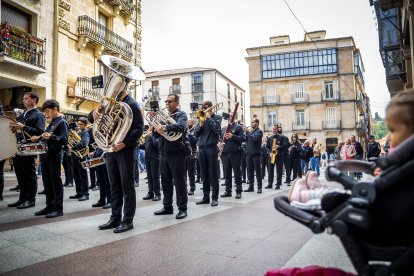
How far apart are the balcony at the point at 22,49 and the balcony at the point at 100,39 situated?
2502 mm

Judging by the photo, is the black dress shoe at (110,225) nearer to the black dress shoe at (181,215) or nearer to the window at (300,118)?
the black dress shoe at (181,215)

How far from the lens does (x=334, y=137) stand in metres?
36.7

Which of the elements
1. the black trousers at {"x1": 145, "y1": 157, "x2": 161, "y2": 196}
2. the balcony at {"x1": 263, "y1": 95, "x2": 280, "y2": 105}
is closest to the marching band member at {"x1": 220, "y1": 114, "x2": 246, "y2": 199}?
the black trousers at {"x1": 145, "y1": 157, "x2": 161, "y2": 196}

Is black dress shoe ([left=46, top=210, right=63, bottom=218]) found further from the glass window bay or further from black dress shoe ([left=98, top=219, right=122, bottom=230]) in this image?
the glass window bay

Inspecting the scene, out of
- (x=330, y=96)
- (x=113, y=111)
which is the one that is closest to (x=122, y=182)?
(x=113, y=111)

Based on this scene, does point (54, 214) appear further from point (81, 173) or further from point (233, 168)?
point (233, 168)

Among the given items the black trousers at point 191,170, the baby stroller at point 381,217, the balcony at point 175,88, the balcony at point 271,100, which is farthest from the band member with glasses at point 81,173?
the balcony at point 175,88

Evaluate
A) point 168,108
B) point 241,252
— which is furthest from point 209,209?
point 241,252

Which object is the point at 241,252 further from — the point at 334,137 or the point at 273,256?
the point at 334,137

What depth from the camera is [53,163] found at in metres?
5.18

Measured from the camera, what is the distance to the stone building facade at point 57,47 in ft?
44.0

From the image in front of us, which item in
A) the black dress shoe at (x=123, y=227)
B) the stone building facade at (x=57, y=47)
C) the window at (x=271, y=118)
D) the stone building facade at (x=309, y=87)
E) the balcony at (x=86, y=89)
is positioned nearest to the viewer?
the black dress shoe at (x=123, y=227)

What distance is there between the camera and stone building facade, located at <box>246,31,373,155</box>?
36625 mm

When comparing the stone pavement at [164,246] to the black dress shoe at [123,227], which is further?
the black dress shoe at [123,227]
